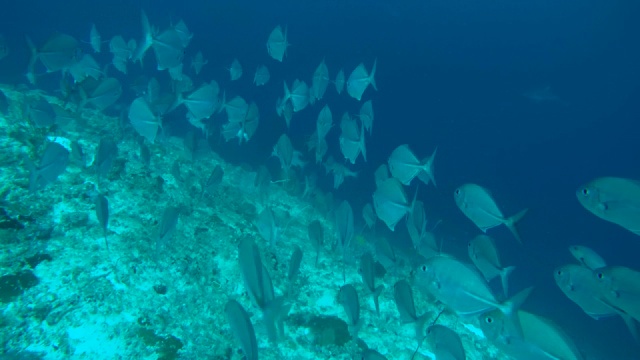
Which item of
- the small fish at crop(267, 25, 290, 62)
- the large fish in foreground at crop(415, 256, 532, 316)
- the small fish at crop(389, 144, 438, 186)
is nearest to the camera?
the large fish in foreground at crop(415, 256, 532, 316)

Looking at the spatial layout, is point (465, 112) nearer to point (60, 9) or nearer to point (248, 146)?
point (248, 146)

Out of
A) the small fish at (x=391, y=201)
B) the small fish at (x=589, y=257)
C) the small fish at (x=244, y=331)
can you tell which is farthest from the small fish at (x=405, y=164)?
the small fish at (x=244, y=331)

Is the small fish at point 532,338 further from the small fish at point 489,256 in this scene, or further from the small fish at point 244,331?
the small fish at point 244,331

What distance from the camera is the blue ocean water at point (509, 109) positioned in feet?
47.0

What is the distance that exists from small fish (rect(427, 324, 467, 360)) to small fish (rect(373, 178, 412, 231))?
1499mm

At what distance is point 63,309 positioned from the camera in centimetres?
382

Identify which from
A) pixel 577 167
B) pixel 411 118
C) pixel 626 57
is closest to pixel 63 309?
pixel 411 118

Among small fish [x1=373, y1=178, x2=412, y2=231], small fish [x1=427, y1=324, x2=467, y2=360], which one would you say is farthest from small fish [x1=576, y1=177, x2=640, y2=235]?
small fish [x1=427, y1=324, x2=467, y2=360]

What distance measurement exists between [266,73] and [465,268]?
7830 millimetres

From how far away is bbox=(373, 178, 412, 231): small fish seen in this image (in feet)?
15.1

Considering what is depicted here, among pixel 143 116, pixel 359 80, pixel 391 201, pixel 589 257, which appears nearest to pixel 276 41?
pixel 359 80

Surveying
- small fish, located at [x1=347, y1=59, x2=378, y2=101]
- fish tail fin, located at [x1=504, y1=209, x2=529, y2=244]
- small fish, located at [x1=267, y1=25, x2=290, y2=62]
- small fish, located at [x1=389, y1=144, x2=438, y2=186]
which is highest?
small fish, located at [x1=267, y1=25, x2=290, y2=62]

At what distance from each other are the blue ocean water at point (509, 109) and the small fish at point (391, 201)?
9038mm

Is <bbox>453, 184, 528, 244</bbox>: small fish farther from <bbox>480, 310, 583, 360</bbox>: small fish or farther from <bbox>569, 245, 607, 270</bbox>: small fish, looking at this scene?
<bbox>569, 245, 607, 270</bbox>: small fish
